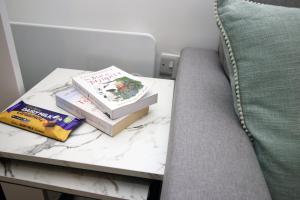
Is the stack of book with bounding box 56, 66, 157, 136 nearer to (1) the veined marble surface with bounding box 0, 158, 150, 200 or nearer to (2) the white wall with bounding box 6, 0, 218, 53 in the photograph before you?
(1) the veined marble surface with bounding box 0, 158, 150, 200

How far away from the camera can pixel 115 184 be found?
580mm

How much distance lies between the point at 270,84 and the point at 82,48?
720mm

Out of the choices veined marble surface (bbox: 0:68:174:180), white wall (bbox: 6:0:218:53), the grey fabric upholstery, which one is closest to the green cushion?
the grey fabric upholstery

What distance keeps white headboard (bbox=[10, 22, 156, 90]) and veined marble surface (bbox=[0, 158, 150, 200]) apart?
0.52m

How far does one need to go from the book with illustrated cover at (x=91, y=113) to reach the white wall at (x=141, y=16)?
385mm

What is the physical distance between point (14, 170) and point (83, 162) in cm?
19

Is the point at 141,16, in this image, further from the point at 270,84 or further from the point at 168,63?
the point at 270,84

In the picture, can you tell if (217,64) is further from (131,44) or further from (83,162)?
(83,162)

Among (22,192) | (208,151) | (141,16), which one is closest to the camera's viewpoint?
(208,151)

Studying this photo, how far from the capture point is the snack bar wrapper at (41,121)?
0.61 metres

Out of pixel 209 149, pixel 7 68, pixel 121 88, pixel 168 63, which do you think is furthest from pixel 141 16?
pixel 209 149

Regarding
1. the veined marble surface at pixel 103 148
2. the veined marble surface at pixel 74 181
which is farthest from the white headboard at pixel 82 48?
the veined marble surface at pixel 74 181

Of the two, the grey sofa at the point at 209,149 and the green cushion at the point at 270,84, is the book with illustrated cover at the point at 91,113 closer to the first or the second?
the grey sofa at the point at 209,149

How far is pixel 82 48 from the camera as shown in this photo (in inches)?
39.0
